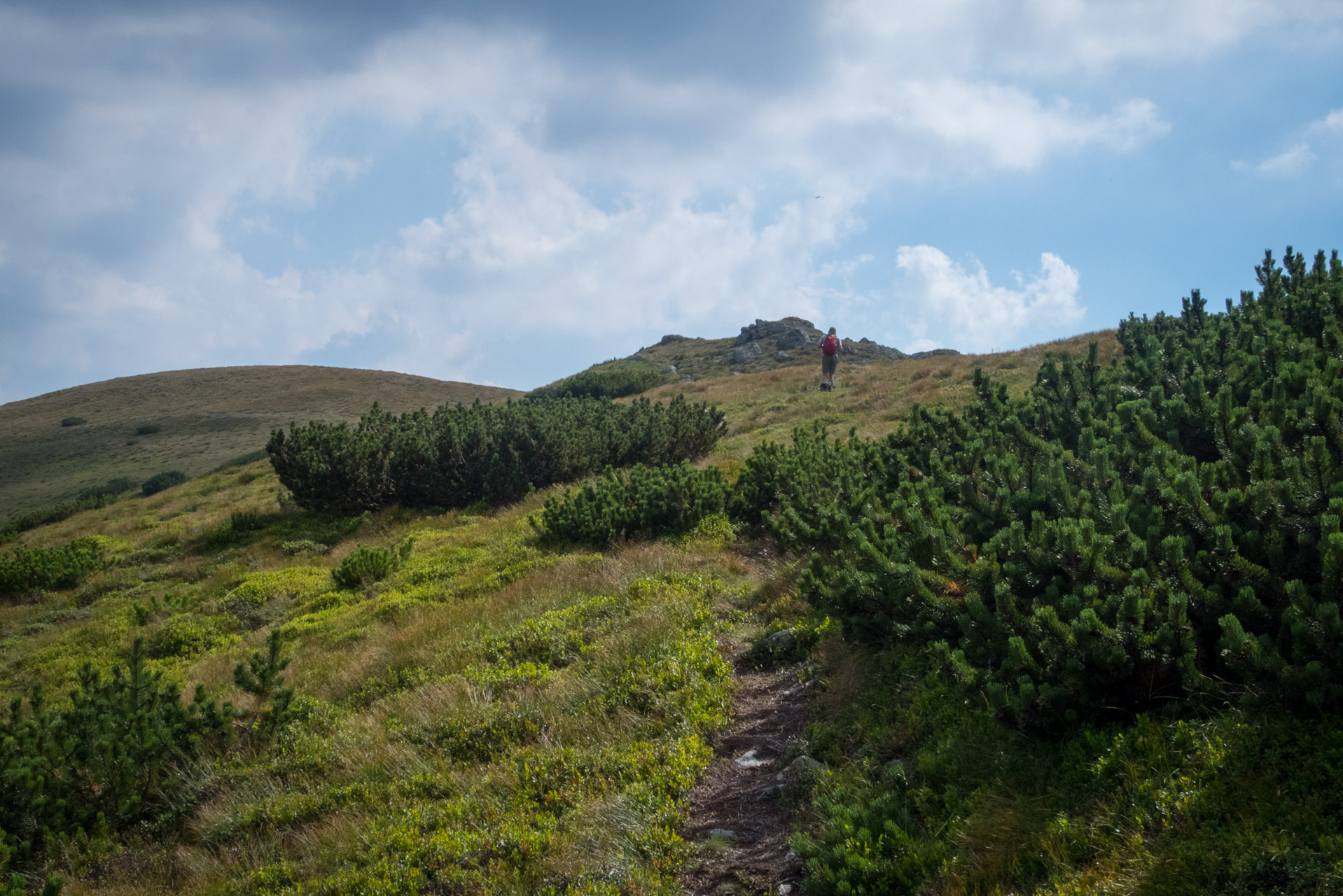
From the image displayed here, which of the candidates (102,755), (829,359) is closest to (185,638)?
(102,755)

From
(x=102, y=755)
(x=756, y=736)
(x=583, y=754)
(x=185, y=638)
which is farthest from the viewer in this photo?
(x=185, y=638)

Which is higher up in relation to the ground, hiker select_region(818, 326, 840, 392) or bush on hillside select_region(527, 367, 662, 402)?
bush on hillside select_region(527, 367, 662, 402)

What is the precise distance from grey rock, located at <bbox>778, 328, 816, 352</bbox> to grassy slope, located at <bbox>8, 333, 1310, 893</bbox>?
1678 inches

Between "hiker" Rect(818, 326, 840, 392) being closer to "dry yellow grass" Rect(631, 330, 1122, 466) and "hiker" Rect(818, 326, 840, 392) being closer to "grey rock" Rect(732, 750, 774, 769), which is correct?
"dry yellow grass" Rect(631, 330, 1122, 466)

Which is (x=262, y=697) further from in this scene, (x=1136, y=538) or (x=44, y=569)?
A: (x=44, y=569)

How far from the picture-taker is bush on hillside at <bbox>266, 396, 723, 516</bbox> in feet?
50.5

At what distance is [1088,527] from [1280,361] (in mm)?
2865

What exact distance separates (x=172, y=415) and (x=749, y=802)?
4558 centimetres

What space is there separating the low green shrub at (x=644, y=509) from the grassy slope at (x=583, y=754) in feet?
1.83

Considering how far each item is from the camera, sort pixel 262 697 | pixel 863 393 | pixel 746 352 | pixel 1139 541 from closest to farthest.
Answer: pixel 1139 541, pixel 262 697, pixel 863 393, pixel 746 352

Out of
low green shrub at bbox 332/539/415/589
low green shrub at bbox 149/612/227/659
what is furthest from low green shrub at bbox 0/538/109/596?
low green shrub at bbox 332/539/415/589

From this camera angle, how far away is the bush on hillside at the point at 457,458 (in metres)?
15.4

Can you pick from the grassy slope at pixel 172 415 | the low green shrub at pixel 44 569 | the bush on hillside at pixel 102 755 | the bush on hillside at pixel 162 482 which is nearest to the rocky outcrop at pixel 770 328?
the grassy slope at pixel 172 415

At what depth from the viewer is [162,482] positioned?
88.8 feet
